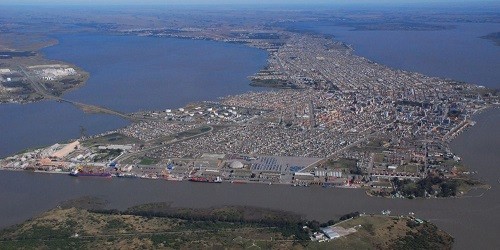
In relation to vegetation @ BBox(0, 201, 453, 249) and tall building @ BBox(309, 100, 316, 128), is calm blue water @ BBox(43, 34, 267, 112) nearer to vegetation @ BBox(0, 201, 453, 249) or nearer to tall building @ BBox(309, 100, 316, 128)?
tall building @ BBox(309, 100, 316, 128)

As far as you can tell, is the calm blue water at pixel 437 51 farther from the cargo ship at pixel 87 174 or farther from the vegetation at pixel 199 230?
the cargo ship at pixel 87 174

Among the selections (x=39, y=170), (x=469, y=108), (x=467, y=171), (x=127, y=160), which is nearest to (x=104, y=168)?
(x=127, y=160)

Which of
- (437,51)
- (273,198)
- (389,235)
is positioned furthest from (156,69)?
(389,235)

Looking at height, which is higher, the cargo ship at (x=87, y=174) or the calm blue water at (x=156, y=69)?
the calm blue water at (x=156, y=69)

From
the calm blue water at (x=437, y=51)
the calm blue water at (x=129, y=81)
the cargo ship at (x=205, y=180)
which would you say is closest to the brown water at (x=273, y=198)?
the cargo ship at (x=205, y=180)

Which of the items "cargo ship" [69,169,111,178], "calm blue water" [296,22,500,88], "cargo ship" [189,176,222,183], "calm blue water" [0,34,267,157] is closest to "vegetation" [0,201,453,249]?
"cargo ship" [189,176,222,183]

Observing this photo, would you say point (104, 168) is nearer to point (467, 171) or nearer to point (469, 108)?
point (467, 171)

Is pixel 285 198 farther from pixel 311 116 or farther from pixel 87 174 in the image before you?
pixel 311 116
